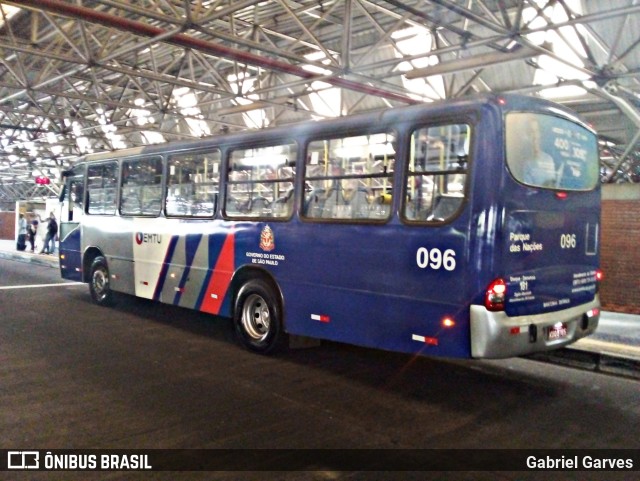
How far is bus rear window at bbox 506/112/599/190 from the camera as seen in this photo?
5488mm

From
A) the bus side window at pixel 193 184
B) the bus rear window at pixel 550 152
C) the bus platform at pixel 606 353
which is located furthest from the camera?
the bus side window at pixel 193 184

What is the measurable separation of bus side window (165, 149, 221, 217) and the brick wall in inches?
319

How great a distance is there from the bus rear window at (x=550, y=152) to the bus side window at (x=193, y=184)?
450cm

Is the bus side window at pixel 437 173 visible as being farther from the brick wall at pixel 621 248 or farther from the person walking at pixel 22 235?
the person walking at pixel 22 235

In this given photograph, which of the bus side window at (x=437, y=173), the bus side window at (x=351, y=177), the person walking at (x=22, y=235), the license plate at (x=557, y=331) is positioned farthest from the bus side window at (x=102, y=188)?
the person walking at (x=22, y=235)

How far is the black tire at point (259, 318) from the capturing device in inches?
293

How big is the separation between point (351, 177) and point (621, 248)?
7605 mm

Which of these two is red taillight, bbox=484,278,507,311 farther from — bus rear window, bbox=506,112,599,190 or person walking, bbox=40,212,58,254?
person walking, bbox=40,212,58,254

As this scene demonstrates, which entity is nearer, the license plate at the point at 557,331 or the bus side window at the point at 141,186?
the license plate at the point at 557,331

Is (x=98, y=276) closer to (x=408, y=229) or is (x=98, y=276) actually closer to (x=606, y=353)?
(x=408, y=229)

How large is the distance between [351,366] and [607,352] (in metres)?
3.36

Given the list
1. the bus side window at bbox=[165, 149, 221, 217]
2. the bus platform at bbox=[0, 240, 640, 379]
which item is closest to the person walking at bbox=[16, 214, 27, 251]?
the bus side window at bbox=[165, 149, 221, 217]

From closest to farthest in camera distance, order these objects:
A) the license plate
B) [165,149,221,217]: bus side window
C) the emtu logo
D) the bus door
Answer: the license plate
[165,149,221,217]: bus side window
the emtu logo
the bus door

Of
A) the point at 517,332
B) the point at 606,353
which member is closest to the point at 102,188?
the point at 517,332
